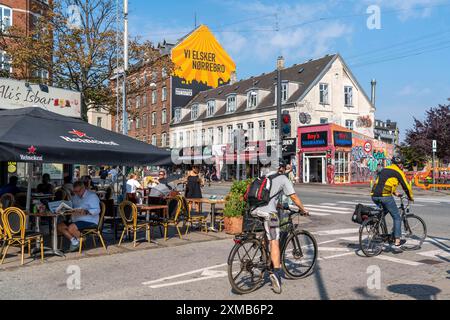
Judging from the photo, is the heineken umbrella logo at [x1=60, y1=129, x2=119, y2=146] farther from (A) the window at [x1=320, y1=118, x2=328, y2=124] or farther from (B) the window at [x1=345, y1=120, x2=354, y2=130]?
(B) the window at [x1=345, y1=120, x2=354, y2=130]

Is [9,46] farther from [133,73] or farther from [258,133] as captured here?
[258,133]

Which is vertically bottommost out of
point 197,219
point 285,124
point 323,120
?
point 197,219

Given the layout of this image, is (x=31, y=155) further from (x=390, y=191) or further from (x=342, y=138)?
(x=342, y=138)

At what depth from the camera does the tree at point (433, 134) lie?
129ft

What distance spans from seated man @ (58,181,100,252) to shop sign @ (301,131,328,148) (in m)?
31.2

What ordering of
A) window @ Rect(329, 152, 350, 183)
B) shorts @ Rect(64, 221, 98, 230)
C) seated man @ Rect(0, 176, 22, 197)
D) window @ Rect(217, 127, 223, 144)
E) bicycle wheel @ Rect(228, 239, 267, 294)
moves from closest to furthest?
bicycle wheel @ Rect(228, 239, 267, 294)
shorts @ Rect(64, 221, 98, 230)
seated man @ Rect(0, 176, 22, 197)
window @ Rect(329, 152, 350, 183)
window @ Rect(217, 127, 223, 144)

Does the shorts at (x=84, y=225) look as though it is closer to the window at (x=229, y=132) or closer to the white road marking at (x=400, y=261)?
the white road marking at (x=400, y=261)

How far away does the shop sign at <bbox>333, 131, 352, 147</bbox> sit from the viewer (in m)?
37.9

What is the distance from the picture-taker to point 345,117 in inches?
1666

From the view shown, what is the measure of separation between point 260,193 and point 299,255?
1308 millimetres

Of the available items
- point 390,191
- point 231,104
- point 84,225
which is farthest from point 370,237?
point 231,104

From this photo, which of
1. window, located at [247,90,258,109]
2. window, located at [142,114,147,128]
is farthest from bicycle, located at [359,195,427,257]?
window, located at [142,114,147,128]

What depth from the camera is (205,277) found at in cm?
668

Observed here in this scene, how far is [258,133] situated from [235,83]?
469 inches
